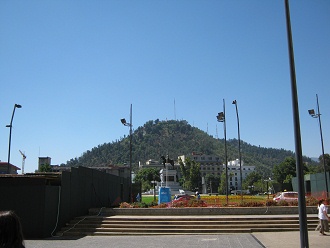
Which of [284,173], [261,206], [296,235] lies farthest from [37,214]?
[284,173]

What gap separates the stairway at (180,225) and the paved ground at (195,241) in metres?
1.04

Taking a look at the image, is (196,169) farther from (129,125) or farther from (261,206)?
(261,206)

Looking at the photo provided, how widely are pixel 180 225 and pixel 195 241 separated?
3.51 meters

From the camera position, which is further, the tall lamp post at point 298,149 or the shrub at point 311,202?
the shrub at point 311,202

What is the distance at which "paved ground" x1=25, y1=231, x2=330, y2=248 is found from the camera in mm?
14328

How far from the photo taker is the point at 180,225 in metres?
19.2

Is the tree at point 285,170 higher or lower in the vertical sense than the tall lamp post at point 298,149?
higher

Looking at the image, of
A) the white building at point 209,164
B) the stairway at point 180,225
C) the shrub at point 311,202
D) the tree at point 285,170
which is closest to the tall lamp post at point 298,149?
the stairway at point 180,225

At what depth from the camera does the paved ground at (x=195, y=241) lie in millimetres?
14328

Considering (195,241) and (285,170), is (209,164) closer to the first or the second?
(285,170)

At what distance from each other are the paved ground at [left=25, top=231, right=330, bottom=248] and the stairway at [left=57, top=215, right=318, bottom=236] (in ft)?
3.41

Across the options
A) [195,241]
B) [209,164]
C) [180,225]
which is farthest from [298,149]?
[209,164]

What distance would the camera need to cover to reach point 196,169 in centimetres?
13100

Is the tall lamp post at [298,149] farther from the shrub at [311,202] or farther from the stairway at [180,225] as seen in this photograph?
the shrub at [311,202]
